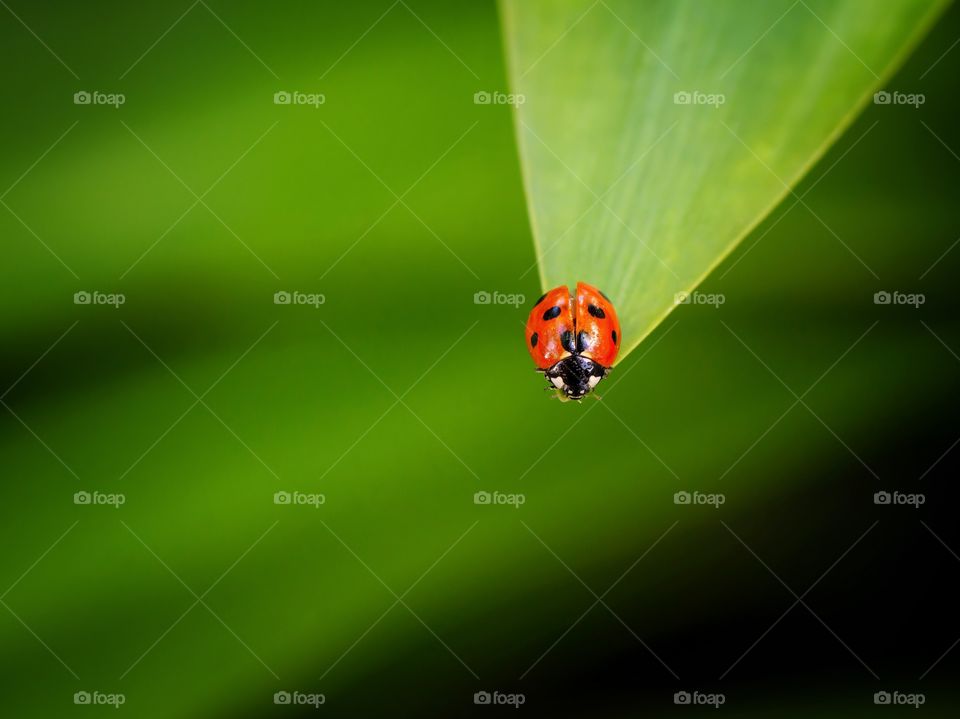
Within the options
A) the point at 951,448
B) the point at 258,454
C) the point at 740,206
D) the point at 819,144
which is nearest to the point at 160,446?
the point at 258,454

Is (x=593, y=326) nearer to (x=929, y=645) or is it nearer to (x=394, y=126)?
(x=394, y=126)

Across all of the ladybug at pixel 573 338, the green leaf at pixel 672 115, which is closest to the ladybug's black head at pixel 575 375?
the ladybug at pixel 573 338

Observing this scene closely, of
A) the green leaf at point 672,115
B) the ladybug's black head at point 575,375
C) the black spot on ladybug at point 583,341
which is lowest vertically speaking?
the ladybug's black head at point 575,375

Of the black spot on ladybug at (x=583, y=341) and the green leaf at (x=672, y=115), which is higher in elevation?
the green leaf at (x=672, y=115)

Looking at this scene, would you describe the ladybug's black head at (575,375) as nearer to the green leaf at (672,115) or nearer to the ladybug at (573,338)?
the ladybug at (573,338)

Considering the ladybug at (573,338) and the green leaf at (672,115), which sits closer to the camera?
the green leaf at (672,115)

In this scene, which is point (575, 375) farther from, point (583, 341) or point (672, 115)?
point (672, 115)

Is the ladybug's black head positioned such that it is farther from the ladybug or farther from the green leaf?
the green leaf

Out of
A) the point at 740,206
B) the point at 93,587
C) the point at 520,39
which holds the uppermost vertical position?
the point at 520,39
